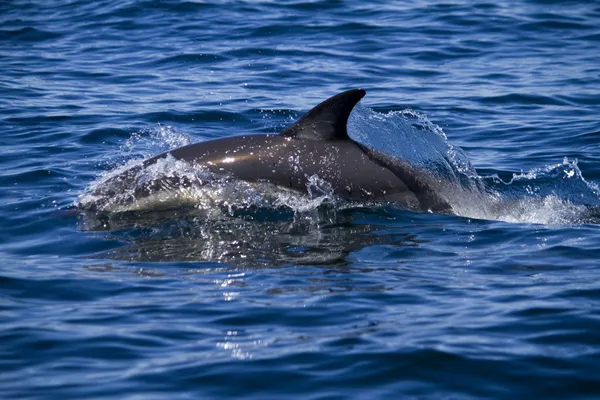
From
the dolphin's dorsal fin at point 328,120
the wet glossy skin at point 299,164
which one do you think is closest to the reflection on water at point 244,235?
the wet glossy skin at point 299,164

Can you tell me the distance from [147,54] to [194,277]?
12.3m

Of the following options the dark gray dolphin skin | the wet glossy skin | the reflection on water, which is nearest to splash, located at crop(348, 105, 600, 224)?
the dark gray dolphin skin

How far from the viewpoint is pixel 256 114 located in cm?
1588

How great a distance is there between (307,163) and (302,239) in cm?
91

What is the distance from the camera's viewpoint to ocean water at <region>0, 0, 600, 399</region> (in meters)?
6.64

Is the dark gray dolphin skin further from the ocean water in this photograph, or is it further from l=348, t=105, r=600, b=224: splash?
l=348, t=105, r=600, b=224: splash

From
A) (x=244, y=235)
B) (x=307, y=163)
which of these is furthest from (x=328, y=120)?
(x=244, y=235)

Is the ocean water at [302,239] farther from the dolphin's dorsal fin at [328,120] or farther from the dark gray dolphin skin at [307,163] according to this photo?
the dolphin's dorsal fin at [328,120]

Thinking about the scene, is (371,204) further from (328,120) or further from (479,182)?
(479,182)

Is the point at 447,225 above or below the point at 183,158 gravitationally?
below

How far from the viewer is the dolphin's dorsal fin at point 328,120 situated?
9875mm

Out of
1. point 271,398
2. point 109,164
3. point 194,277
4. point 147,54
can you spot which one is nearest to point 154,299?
point 194,277

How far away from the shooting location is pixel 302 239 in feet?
32.3

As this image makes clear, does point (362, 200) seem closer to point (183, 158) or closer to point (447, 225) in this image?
point (447, 225)
